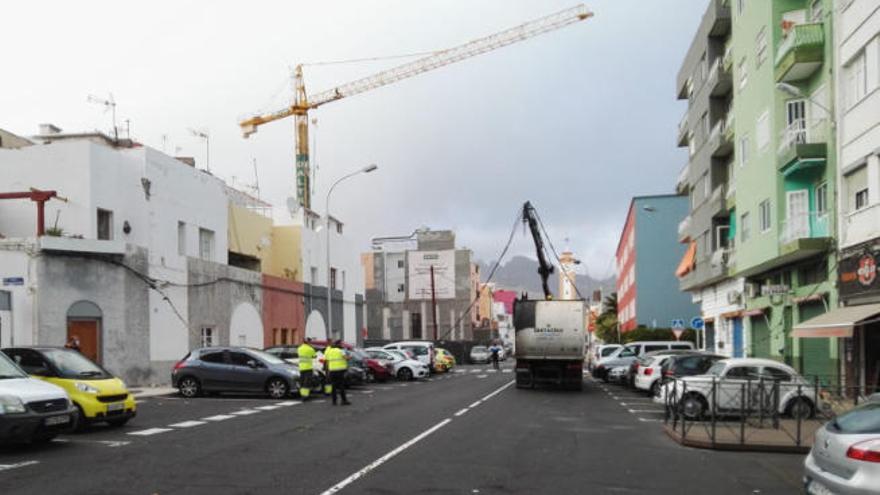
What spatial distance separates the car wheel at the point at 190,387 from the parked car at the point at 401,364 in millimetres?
12897

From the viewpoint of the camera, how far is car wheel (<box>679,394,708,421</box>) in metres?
16.0

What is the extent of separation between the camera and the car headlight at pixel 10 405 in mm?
11734

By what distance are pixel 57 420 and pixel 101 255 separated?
50.3 ft

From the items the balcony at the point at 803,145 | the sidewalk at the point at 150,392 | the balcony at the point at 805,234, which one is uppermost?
the balcony at the point at 803,145

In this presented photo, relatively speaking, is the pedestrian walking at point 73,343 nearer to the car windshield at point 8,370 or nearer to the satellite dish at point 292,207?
the car windshield at point 8,370

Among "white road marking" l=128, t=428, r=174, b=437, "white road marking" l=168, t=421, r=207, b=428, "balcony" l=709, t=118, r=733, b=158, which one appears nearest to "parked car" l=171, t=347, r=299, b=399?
"white road marking" l=168, t=421, r=207, b=428

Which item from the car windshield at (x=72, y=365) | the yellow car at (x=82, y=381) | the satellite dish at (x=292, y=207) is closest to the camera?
the yellow car at (x=82, y=381)

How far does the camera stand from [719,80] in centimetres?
3553

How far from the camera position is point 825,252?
23.4 metres

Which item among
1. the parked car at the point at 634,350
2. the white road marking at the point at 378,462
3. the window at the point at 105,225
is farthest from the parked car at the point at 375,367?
the white road marking at the point at 378,462

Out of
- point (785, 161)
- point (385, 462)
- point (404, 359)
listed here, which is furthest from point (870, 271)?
point (404, 359)

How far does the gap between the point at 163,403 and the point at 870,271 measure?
18293 millimetres

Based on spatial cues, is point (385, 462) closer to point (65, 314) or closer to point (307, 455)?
point (307, 455)

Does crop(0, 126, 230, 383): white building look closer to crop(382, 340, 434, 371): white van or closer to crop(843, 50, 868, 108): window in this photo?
crop(382, 340, 434, 371): white van
